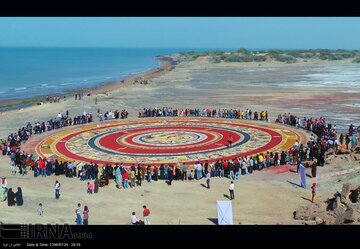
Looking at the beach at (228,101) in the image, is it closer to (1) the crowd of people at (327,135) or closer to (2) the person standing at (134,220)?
(1) the crowd of people at (327,135)

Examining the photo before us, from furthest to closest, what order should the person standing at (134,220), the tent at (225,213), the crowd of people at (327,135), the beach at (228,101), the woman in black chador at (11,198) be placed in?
the beach at (228,101), the crowd of people at (327,135), the woman in black chador at (11,198), the person standing at (134,220), the tent at (225,213)

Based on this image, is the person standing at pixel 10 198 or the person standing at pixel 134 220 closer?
the person standing at pixel 134 220

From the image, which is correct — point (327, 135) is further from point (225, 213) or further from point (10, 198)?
point (10, 198)

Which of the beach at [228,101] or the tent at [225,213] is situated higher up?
the tent at [225,213]

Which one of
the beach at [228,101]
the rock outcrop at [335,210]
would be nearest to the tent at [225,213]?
the rock outcrop at [335,210]

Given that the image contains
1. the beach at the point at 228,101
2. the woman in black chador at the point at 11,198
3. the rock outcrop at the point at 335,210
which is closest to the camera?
the rock outcrop at the point at 335,210

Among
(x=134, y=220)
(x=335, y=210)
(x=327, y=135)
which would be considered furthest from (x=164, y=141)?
(x=335, y=210)

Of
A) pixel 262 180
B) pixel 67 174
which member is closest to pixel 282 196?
pixel 262 180
